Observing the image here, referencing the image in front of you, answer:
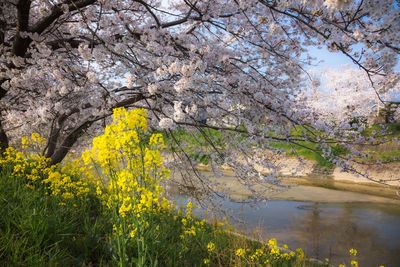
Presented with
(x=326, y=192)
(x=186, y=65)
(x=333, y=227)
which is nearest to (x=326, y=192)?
(x=326, y=192)

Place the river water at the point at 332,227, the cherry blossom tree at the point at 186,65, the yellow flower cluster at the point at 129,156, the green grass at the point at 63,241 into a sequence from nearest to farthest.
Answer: the yellow flower cluster at the point at 129,156, the green grass at the point at 63,241, the cherry blossom tree at the point at 186,65, the river water at the point at 332,227

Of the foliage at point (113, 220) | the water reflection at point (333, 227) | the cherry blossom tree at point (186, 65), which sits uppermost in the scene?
the cherry blossom tree at point (186, 65)

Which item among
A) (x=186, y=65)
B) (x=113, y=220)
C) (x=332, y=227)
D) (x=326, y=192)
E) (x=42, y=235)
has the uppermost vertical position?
(x=186, y=65)

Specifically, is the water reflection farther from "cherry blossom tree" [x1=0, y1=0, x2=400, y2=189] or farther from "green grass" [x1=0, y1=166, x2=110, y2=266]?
"green grass" [x1=0, y1=166, x2=110, y2=266]

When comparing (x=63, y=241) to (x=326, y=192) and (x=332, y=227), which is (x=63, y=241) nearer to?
(x=332, y=227)

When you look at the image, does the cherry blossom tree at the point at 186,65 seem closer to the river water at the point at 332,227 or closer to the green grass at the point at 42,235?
the green grass at the point at 42,235

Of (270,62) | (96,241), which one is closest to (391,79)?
(270,62)

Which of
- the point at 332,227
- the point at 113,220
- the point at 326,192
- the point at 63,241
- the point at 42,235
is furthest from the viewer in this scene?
the point at 326,192

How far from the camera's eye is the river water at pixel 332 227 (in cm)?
926

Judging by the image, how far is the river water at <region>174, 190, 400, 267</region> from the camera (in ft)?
30.4

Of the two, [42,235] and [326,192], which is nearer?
[42,235]

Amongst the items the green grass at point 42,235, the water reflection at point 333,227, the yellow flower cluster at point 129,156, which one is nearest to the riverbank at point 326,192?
the water reflection at point 333,227

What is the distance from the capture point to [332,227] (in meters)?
11.9

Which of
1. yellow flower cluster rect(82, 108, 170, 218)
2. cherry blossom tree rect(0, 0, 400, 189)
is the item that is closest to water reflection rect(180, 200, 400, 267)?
cherry blossom tree rect(0, 0, 400, 189)
